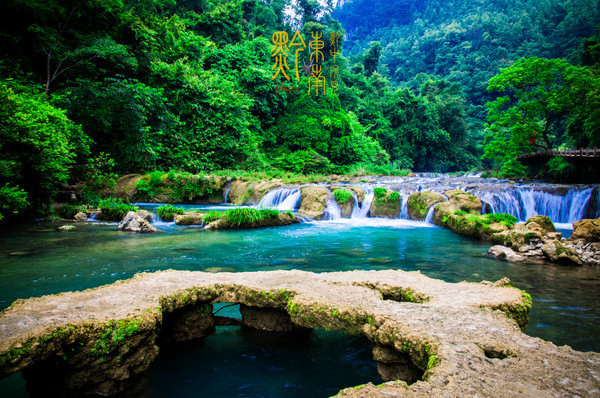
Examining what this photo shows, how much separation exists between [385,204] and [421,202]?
5.19 ft

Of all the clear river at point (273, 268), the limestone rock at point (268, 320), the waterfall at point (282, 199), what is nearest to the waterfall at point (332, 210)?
the clear river at point (273, 268)

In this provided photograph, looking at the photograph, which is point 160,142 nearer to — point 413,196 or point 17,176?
point 17,176

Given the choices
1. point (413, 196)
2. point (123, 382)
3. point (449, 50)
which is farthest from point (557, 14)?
point (123, 382)

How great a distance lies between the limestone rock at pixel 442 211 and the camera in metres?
11.9

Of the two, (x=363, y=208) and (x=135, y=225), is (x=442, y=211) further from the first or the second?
(x=135, y=225)

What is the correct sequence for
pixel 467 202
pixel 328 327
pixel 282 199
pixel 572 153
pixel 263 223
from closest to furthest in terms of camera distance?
pixel 328 327
pixel 263 223
pixel 467 202
pixel 572 153
pixel 282 199

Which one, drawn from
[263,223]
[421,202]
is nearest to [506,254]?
[421,202]

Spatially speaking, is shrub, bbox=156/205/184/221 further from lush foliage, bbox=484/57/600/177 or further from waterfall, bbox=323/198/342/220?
lush foliage, bbox=484/57/600/177

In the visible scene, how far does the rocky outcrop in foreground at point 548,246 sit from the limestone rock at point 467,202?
138 inches

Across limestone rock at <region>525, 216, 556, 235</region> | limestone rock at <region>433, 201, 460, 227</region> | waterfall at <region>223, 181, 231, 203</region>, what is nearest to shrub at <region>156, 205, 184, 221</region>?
waterfall at <region>223, 181, 231, 203</region>

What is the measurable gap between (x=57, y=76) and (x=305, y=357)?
17228mm

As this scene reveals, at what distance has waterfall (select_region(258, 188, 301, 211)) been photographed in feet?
50.0

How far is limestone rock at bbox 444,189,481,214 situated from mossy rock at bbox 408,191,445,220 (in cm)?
51

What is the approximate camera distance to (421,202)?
13.5m
